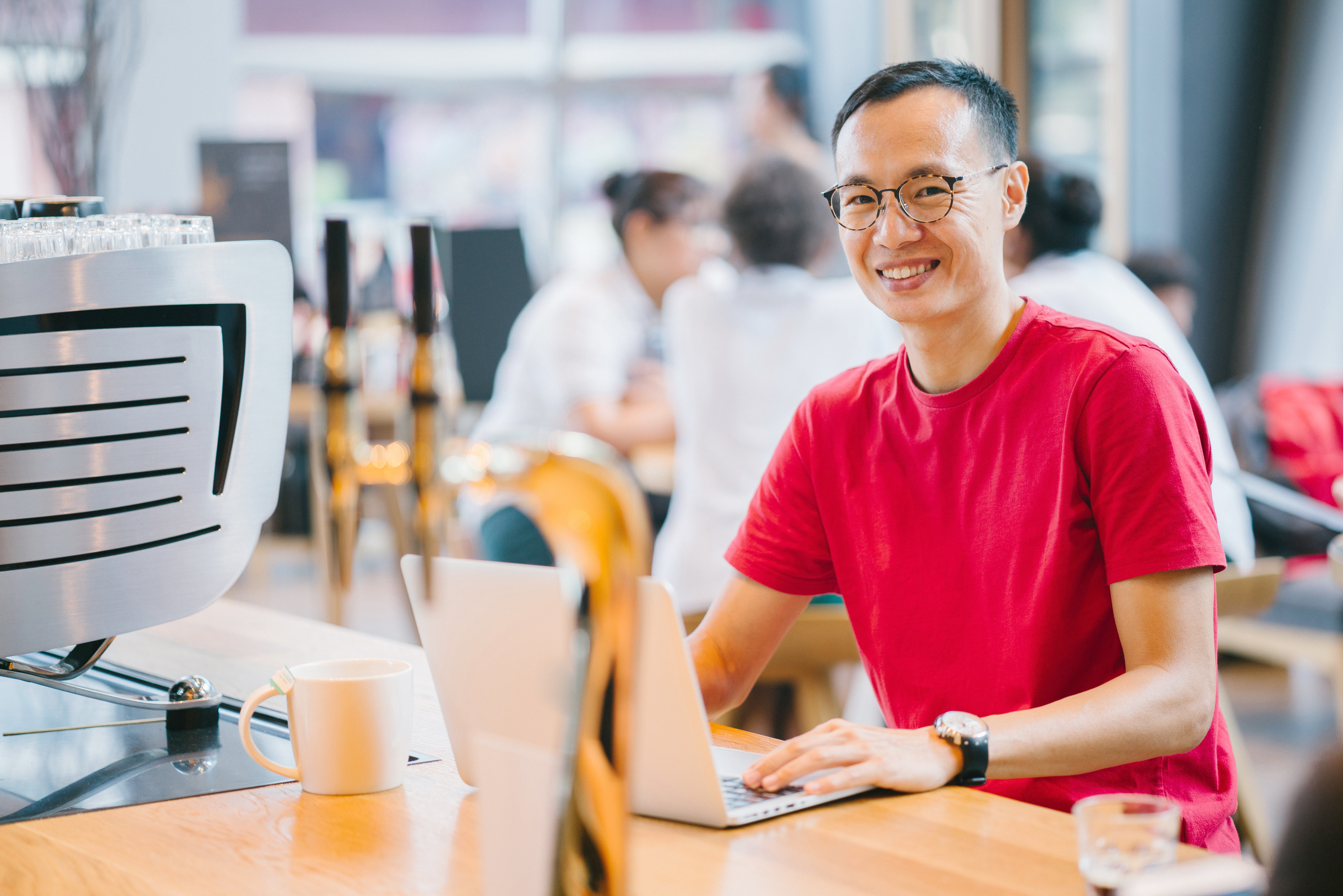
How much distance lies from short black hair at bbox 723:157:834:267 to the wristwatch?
1.80 meters

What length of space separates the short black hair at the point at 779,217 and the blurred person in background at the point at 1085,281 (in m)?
0.42

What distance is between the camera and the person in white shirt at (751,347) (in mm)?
2834

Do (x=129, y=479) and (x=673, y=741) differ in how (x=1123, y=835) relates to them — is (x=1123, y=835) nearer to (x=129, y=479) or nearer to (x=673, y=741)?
(x=673, y=741)

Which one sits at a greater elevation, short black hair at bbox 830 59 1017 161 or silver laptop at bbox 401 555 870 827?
short black hair at bbox 830 59 1017 161

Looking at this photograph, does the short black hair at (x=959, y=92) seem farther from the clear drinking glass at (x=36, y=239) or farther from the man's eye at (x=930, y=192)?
the clear drinking glass at (x=36, y=239)

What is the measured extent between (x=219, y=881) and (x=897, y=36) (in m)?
6.13

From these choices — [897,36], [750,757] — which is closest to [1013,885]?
[750,757]

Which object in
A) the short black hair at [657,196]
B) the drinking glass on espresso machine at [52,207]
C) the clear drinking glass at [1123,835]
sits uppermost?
the short black hair at [657,196]

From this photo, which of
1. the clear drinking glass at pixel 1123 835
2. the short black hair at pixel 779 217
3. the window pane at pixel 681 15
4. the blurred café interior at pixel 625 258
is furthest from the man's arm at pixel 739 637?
the window pane at pixel 681 15

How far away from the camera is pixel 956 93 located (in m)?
1.46

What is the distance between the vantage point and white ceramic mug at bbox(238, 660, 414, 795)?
1.11m

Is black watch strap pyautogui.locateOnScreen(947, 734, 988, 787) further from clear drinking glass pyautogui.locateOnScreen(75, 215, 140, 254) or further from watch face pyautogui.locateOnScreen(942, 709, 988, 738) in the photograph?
clear drinking glass pyautogui.locateOnScreen(75, 215, 140, 254)

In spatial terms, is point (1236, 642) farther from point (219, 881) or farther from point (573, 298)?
point (219, 881)

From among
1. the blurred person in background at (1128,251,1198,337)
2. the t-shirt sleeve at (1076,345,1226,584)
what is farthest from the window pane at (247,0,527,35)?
the t-shirt sleeve at (1076,345,1226,584)
